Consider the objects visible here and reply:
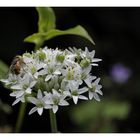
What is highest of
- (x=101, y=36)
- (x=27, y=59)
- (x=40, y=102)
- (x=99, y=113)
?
(x=101, y=36)

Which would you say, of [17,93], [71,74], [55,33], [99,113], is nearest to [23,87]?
[17,93]

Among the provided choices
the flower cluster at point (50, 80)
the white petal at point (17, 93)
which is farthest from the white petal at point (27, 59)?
the white petal at point (17, 93)

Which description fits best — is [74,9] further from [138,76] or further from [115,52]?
[138,76]

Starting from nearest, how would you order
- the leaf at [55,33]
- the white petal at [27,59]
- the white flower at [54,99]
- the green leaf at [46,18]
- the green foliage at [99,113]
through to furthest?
the white flower at [54,99] → the white petal at [27,59] → the leaf at [55,33] → the green leaf at [46,18] → the green foliage at [99,113]

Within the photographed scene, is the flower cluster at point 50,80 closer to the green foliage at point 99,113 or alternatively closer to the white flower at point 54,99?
the white flower at point 54,99

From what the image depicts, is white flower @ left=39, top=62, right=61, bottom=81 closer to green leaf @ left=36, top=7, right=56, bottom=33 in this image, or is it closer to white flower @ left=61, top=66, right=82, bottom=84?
white flower @ left=61, top=66, right=82, bottom=84

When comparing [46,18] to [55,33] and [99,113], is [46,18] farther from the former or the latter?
[99,113]
